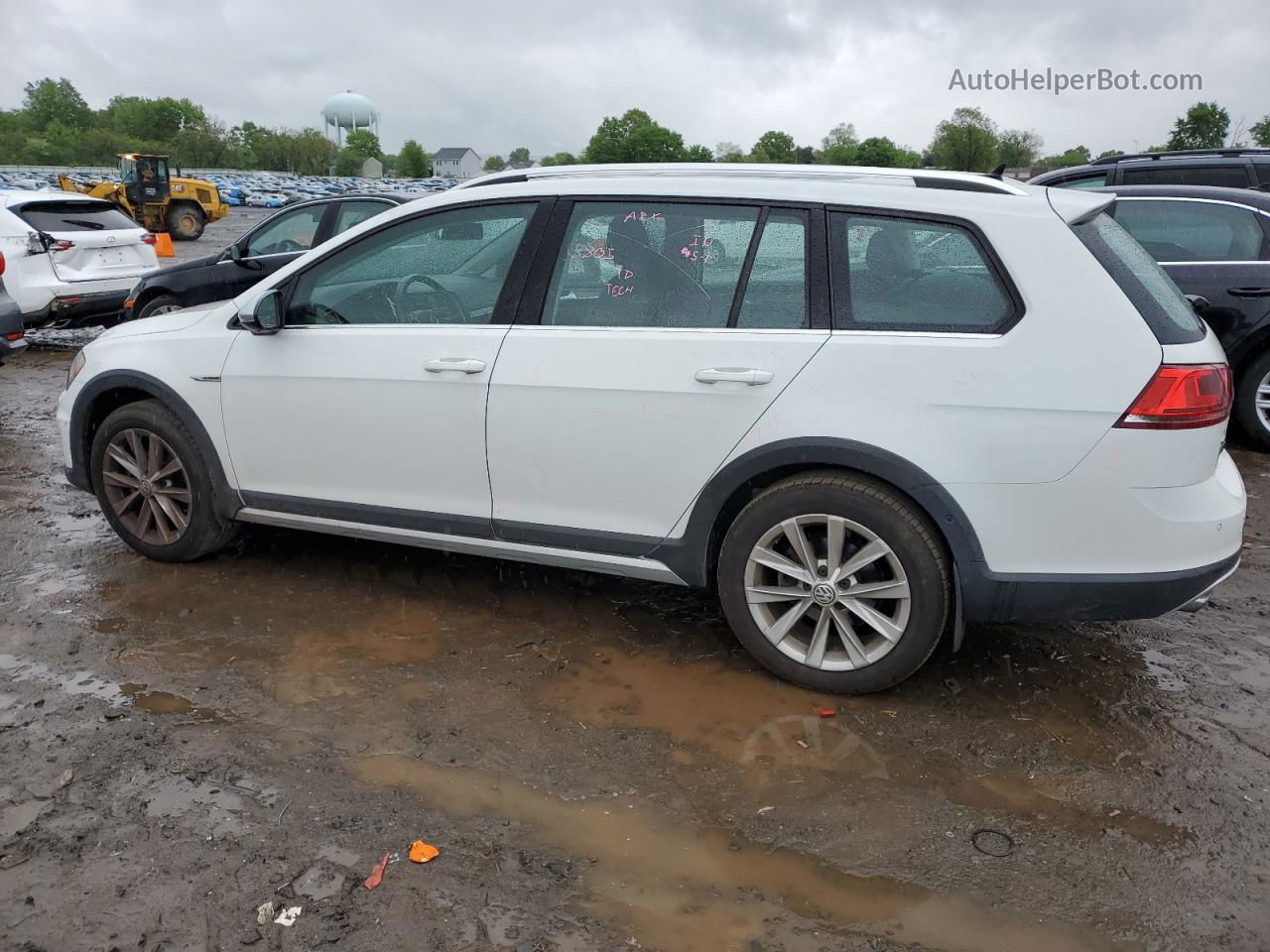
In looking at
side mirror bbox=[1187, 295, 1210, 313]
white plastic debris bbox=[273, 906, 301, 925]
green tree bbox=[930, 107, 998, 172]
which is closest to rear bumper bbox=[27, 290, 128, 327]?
white plastic debris bbox=[273, 906, 301, 925]

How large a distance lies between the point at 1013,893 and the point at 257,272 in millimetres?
8899

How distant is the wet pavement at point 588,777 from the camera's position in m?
2.60

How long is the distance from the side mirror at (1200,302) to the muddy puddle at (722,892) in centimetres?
515

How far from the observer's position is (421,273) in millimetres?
4219

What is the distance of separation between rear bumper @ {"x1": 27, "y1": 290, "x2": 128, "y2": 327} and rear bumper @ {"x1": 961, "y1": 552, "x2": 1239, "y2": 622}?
400 inches

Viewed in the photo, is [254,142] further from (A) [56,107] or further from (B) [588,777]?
(B) [588,777]

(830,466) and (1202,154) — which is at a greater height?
(1202,154)

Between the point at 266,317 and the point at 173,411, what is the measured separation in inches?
28.5

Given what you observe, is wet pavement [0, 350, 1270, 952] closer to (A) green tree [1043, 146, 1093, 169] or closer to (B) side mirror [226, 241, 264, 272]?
(B) side mirror [226, 241, 264, 272]

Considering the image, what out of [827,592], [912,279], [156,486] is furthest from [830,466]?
[156,486]

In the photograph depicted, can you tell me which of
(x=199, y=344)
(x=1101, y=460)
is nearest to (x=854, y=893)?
(x=1101, y=460)

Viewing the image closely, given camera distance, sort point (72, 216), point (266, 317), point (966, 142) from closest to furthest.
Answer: point (266, 317) → point (72, 216) → point (966, 142)

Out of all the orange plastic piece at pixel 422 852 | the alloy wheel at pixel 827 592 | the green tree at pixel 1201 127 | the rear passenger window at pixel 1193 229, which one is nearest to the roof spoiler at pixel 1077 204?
the alloy wheel at pixel 827 592

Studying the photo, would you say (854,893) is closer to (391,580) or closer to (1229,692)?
(1229,692)
